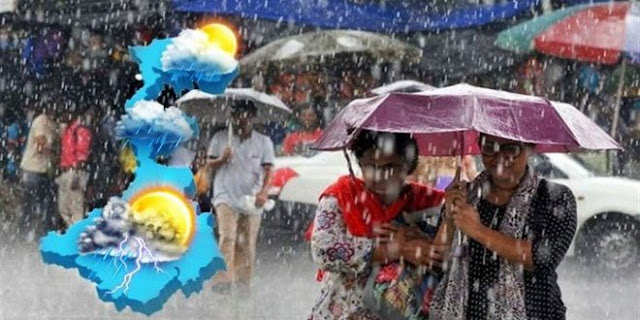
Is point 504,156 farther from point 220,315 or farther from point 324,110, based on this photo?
point 324,110

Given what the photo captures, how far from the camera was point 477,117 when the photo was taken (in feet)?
14.5

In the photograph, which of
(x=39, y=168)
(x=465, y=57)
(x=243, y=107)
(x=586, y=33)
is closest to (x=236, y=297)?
(x=243, y=107)

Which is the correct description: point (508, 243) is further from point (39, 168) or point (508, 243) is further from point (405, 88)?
point (39, 168)

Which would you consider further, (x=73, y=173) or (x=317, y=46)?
(x=317, y=46)

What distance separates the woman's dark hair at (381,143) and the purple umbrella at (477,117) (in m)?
0.07

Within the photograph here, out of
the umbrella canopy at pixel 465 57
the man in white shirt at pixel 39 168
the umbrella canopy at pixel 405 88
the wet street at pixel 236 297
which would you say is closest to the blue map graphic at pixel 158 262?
the umbrella canopy at pixel 405 88

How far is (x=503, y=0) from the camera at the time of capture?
1775 cm

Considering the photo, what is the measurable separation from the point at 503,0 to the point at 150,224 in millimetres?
12592

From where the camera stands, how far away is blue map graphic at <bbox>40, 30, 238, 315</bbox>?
5.76 m

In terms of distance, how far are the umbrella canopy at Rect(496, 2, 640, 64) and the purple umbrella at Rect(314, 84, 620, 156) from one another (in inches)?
433

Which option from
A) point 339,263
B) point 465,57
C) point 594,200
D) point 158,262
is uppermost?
point 339,263

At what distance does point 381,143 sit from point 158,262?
5.17ft

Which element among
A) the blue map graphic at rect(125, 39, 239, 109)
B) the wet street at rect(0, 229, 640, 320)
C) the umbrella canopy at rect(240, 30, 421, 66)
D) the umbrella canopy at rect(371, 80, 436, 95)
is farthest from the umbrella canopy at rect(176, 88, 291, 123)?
the blue map graphic at rect(125, 39, 239, 109)

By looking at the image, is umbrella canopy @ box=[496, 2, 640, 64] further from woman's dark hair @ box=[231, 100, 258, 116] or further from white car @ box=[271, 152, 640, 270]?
woman's dark hair @ box=[231, 100, 258, 116]
